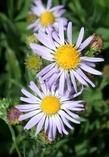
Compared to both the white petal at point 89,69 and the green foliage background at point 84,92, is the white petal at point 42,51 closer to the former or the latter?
the white petal at point 89,69

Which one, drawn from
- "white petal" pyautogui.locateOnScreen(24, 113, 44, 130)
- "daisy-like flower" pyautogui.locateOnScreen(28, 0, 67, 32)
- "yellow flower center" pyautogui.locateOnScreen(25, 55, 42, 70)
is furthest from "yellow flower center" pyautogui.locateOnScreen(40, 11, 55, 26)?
"white petal" pyautogui.locateOnScreen(24, 113, 44, 130)

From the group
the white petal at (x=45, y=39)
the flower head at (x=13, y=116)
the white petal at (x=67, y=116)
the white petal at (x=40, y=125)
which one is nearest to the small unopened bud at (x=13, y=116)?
the flower head at (x=13, y=116)

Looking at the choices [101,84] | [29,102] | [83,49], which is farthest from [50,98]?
[101,84]

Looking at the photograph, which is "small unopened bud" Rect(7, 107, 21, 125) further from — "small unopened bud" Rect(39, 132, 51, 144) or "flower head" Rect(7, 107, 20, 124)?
"small unopened bud" Rect(39, 132, 51, 144)

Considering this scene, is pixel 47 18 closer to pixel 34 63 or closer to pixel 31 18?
pixel 31 18

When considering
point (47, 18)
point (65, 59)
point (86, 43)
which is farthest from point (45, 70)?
point (47, 18)

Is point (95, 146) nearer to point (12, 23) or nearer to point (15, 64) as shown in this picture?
point (15, 64)
